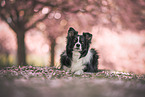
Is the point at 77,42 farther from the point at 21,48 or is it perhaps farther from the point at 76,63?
the point at 21,48

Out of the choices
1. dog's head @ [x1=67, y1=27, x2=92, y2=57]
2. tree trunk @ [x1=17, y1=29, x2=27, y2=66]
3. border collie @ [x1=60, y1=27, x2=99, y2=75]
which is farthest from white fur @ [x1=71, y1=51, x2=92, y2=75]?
tree trunk @ [x1=17, y1=29, x2=27, y2=66]

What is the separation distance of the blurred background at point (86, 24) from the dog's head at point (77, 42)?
2046 mm

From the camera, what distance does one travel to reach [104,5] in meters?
9.50


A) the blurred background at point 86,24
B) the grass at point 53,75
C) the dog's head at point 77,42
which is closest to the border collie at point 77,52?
the dog's head at point 77,42

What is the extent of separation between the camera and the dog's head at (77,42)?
525 centimetres

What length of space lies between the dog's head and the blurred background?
2046 mm

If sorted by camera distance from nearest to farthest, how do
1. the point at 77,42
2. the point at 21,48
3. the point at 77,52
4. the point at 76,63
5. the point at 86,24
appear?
the point at 77,42
the point at 77,52
the point at 76,63
the point at 21,48
the point at 86,24

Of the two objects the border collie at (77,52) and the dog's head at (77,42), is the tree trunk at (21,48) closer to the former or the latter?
the border collie at (77,52)

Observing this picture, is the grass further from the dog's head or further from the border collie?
the dog's head

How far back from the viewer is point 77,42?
17.1ft

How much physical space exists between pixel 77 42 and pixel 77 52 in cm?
35

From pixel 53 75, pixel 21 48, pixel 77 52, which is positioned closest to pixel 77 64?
pixel 77 52

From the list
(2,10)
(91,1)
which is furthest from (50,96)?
(2,10)

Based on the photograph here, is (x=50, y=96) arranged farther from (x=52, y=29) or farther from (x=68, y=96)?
(x=52, y=29)
